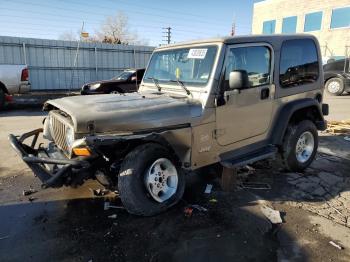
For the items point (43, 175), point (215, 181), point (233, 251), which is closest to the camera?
point (233, 251)

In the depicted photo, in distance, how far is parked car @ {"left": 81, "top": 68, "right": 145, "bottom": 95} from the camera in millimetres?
12234

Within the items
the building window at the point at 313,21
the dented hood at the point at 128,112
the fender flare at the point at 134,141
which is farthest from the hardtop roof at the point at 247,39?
the building window at the point at 313,21

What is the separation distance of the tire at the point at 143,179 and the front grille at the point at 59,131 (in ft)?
2.64

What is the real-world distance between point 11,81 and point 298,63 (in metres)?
10.1

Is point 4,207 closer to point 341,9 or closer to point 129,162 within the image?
point 129,162

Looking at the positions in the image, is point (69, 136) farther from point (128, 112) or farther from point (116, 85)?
point (116, 85)

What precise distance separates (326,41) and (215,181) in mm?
29651

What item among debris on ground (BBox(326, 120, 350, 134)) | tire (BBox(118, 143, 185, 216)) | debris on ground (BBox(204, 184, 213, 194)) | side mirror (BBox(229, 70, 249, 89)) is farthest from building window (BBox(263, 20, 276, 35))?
tire (BBox(118, 143, 185, 216))

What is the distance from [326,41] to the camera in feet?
96.5

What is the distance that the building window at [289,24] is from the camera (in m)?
32.1

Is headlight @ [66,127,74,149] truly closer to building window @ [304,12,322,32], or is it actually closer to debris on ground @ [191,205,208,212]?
debris on ground @ [191,205,208,212]

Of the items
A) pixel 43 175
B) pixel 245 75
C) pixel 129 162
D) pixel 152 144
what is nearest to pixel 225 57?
pixel 245 75

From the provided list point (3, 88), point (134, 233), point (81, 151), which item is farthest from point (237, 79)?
point (3, 88)

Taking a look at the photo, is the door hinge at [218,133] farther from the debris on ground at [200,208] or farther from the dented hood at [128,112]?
the debris on ground at [200,208]
